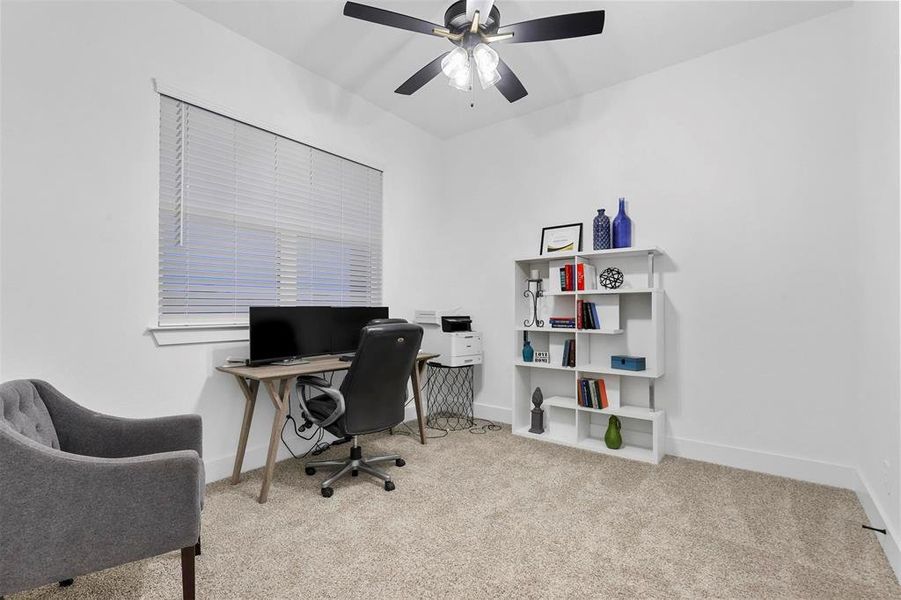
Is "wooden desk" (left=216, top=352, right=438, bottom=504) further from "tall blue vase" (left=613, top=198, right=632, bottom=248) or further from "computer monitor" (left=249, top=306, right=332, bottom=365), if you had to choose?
"tall blue vase" (left=613, top=198, right=632, bottom=248)

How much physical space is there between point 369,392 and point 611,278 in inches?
83.0

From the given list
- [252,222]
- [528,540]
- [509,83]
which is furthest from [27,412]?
[509,83]

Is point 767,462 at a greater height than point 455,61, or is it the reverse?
point 455,61

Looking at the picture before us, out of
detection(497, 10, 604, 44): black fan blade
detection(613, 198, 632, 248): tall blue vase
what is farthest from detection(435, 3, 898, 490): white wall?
detection(497, 10, 604, 44): black fan blade

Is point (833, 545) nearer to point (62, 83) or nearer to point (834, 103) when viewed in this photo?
point (834, 103)

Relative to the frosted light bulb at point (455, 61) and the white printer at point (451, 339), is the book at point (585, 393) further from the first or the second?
the frosted light bulb at point (455, 61)

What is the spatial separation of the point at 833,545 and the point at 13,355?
3.90 meters

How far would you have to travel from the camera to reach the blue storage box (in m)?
3.19

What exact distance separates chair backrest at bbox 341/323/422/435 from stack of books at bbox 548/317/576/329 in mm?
1413

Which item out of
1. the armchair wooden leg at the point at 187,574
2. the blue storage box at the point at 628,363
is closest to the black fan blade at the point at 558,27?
the blue storage box at the point at 628,363

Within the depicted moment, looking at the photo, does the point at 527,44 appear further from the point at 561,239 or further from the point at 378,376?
the point at 378,376

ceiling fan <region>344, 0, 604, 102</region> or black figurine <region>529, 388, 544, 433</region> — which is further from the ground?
ceiling fan <region>344, 0, 604, 102</region>

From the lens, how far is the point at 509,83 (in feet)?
8.80

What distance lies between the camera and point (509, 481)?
8.89 feet
